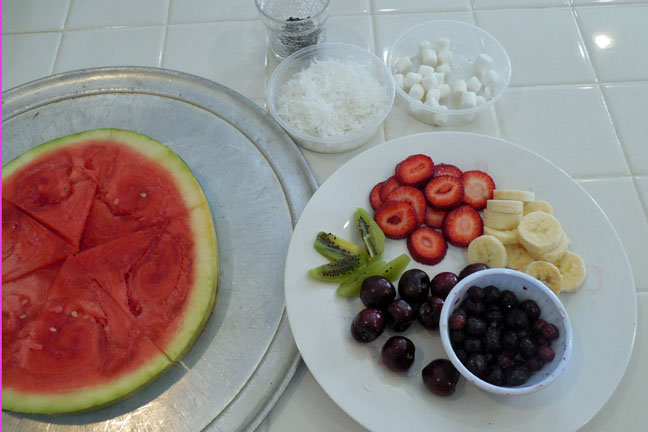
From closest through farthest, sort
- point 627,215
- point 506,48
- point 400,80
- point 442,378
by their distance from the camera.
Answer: point 442,378, point 627,215, point 400,80, point 506,48

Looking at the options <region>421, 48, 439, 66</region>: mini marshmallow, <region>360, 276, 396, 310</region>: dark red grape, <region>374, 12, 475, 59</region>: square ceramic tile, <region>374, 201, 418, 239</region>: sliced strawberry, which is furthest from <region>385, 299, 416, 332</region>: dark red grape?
<region>374, 12, 475, 59</region>: square ceramic tile

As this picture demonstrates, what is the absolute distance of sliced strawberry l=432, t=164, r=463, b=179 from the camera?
4.68 feet

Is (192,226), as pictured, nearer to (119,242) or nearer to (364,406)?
(119,242)

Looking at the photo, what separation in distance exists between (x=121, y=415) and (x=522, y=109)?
162 centimetres

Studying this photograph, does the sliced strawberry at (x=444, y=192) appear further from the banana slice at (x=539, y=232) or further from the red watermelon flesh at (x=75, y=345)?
the red watermelon flesh at (x=75, y=345)

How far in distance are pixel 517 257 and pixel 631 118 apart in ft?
2.75

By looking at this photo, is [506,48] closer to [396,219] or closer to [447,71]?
[447,71]

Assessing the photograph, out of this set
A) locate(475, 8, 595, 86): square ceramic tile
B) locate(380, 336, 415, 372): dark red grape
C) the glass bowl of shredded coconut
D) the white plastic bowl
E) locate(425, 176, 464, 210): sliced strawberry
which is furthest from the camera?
locate(475, 8, 595, 86): square ceramic tile

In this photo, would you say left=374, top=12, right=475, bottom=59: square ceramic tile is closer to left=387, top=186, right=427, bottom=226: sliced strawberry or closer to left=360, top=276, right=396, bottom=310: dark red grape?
left=387, top=186, right=427, bottom=226: sliced strawberry

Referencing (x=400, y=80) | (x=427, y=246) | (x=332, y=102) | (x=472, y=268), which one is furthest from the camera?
(x=400, y=80)

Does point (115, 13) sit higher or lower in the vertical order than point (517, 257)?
higher

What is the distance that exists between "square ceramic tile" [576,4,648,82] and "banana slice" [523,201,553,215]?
803mm

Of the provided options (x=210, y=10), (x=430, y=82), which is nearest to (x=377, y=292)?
(x=430, y=82)

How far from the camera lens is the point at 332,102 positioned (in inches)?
65.1
